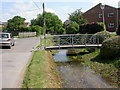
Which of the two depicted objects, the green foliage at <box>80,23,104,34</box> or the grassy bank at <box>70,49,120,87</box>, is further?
the green foliage at <box>80,23,104,34</box>

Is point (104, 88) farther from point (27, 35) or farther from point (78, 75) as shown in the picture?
point (27, 35)

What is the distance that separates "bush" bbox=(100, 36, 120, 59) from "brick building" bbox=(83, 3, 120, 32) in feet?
108

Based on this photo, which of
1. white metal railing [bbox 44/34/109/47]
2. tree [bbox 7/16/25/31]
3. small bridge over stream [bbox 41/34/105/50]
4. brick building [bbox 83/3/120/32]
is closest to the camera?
small bridge over stream [bbox 41/34/105/50]

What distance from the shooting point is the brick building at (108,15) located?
47.3 meters

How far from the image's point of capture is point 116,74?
38.0 feet

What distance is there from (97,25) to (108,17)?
1811 centimetres

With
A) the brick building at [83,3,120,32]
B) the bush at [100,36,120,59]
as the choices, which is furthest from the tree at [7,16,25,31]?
the bush at [100,36,120,59]

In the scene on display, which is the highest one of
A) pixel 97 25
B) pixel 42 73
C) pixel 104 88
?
pixel 97 25

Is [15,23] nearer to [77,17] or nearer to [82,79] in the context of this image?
[77,17]

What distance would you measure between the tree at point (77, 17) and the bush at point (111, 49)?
33.4m

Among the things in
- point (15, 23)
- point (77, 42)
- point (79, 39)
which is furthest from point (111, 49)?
point (15, 23)

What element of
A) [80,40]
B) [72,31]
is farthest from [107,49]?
[72,31]

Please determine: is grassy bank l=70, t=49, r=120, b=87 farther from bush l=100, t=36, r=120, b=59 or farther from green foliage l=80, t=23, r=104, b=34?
green foliage l=80, t=23, r=104, b=34

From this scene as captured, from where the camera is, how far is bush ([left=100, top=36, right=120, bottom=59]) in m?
15.0
